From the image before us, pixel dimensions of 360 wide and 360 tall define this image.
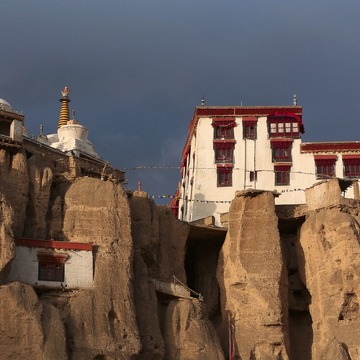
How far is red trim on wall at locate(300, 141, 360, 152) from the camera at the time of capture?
64375 millimetres

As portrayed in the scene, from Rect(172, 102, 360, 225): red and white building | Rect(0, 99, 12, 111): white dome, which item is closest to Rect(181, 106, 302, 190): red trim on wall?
Rect(172, 102, 360, 225): red and white building

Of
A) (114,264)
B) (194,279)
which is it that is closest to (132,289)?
(114,264)

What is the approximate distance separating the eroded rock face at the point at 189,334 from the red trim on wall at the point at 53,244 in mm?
5642

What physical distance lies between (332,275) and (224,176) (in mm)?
14362

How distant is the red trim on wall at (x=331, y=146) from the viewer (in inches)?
2534

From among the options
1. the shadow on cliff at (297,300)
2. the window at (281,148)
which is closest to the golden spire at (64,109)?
the window at (281,148)

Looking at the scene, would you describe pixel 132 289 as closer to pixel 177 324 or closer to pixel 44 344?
pixel 177 324

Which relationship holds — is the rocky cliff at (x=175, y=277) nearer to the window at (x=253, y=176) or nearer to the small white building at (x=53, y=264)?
the small white building at (x=53, y=264)

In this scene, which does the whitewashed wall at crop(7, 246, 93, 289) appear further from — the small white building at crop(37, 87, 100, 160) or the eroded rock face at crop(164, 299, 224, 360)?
the small white building at crop(37, 87, 100, 160)

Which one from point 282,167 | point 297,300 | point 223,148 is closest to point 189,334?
point 297,300

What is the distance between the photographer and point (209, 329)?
159 feet

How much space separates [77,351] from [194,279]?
1598 centimetres

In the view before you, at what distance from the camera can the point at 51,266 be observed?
4566cm

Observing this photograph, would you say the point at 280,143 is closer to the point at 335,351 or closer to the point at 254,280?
the point at 254,280
